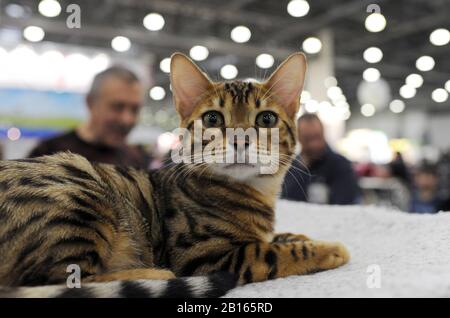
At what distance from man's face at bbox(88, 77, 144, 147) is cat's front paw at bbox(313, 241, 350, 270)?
1.70m

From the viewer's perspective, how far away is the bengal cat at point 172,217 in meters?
0.89

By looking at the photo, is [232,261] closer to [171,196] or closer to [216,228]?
[216,228]

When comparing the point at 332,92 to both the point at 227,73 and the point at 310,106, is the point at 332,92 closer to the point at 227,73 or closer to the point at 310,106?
the point at 310,106

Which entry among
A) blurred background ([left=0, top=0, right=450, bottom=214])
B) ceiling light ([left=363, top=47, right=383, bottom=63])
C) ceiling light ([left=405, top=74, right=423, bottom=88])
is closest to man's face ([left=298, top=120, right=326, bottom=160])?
blurred background ([left=0, top=0, right=450, bottom=214])

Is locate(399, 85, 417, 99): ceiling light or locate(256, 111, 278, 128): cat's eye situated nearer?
locate(256, 111, 278, 128): cat's eye

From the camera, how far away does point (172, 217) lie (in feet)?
3.84

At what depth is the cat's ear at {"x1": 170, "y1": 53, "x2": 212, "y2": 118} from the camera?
1.22 metres

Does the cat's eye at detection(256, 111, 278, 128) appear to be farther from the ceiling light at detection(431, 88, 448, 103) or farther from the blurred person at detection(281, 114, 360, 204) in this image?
the ceiling light at detection(431, 88, 448, 103)

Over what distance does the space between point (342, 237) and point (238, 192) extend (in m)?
0.43

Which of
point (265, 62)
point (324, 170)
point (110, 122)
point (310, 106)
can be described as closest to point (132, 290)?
point (265, 62)

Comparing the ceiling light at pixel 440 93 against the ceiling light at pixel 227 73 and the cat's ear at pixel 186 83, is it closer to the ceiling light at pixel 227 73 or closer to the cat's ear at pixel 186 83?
the ceiling light at pixel 227 73

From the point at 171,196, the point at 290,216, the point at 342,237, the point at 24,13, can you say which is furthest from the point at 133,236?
the point at 24,13

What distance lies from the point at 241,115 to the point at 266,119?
74 millimetres

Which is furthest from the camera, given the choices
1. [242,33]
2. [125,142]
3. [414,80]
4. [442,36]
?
[414,80]
